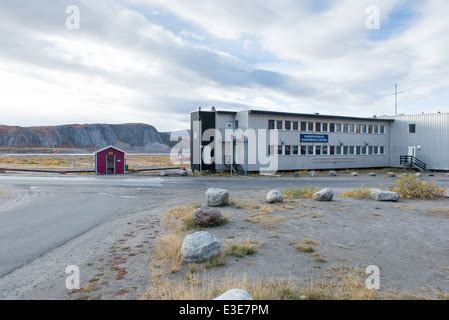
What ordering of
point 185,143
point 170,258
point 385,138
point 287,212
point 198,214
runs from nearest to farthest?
point 170,258, point 198,214, point 287,212, point 385,138, point 185,143

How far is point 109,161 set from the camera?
36781 mm

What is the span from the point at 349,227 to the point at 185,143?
152 ft

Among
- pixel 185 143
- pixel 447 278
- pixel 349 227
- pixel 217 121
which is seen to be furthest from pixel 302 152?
pixel 447 278

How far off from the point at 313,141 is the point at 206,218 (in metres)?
30.2

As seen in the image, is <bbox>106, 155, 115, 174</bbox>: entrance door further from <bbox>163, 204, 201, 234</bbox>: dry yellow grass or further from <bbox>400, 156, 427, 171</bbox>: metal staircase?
<bbox>400, 156, 427, 171</bbox>: metal staircase

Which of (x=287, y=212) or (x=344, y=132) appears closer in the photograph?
(x=287, y=212)

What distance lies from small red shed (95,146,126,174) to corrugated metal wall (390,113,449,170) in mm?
32650

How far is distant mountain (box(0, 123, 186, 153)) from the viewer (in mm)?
161375

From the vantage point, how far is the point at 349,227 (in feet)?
34.9

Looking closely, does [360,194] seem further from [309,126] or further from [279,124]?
[309,126]

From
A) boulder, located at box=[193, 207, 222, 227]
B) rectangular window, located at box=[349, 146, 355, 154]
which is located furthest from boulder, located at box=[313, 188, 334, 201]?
rectangular window, located at box=[349, 146, 355, 154]

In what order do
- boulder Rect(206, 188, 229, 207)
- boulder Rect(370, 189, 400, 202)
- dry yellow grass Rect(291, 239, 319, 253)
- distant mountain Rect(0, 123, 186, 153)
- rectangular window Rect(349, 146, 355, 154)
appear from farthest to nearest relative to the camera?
distant mountain Rect(0, 123, 186, 153) → rectangular window Rect(349, 146, 355, 154) → boulder Rect(370, 189, 400, 202) → boulder Rect(206, 188, 229, 207) → dry yellow grass Rect(291, 239, 319, 253)
